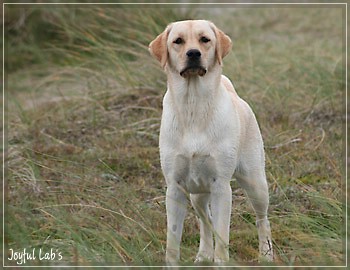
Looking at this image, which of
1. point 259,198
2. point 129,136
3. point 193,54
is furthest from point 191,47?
point 129,136

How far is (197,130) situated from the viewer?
470 cm

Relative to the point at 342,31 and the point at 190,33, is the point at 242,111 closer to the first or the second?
the point at 190,33

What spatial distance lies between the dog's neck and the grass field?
69cm

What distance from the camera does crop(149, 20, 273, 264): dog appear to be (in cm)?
462

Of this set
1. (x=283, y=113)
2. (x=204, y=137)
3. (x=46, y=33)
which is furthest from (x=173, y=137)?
(x=46, y=33)

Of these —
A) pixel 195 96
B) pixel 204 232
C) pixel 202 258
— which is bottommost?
pixel 202 258

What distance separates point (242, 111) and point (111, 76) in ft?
11.4

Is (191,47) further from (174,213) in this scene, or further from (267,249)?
(267,249)

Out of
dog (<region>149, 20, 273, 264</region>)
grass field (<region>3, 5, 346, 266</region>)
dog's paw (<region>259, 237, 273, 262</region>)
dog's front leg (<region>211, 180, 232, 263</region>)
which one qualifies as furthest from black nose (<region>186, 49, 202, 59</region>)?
dog's paw (<region>259, 237, 273, 262</region>)

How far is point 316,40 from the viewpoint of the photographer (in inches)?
424

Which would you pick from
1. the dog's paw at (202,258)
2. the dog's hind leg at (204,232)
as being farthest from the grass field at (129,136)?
the dog's hind leg at (204,232)

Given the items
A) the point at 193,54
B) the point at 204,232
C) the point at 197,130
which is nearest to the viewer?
the point at 193,54

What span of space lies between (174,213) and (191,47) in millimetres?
935

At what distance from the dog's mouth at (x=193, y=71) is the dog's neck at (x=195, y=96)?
60mm
